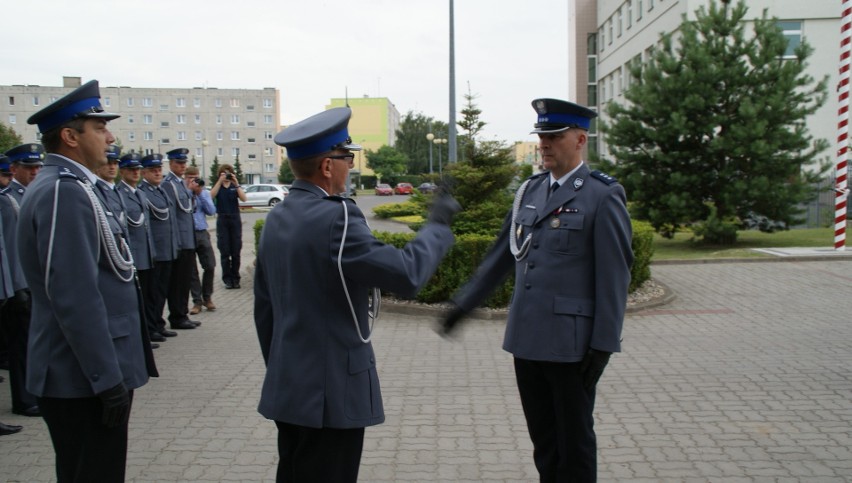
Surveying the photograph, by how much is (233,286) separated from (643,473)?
938cm

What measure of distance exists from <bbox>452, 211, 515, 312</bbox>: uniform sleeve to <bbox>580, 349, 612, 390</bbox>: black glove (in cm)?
Result: 68

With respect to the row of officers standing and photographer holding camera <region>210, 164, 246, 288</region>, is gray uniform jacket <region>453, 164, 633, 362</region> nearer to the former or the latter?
the row of officers standing

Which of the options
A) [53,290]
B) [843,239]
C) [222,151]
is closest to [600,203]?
[53,290]

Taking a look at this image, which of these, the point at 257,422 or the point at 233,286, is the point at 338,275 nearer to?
the point at 257,422

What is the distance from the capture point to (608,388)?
6.07 m

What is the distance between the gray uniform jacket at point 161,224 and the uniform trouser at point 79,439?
5810 mm

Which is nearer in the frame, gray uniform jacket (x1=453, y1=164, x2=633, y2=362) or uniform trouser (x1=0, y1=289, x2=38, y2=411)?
gray uniform jacket (x1=453, y1=164, x2=633, y2=362)

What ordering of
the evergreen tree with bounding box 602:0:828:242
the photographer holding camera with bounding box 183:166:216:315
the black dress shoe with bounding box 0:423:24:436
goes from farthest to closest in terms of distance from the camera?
the evergreen tree with bounding box 602:0:828:242 → the photographer holding camera with bounding box 183:166:216:315 → the black dress shoe with bounding box 0:423:24:436

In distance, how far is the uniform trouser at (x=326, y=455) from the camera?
272 centimetres

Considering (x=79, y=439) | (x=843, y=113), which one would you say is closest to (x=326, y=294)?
(x=79, y=439)

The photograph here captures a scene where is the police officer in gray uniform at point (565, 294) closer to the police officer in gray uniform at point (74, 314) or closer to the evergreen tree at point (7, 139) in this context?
the police officer in gray uniform at point (74, 314)

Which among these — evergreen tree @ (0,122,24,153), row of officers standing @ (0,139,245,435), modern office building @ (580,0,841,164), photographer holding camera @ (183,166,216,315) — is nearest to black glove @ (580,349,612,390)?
row of officers standing @ (0,139,245,435)

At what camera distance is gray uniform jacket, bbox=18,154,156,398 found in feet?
9.07

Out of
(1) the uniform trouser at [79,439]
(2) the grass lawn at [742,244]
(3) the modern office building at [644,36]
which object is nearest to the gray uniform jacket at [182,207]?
(1) the uniform trouser at [79,439]
